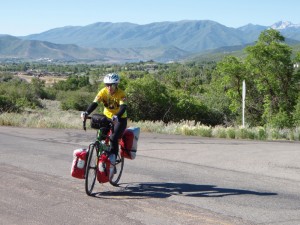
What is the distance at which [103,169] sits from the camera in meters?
8.33

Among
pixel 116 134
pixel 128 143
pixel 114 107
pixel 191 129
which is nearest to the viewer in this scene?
pixel 116 134

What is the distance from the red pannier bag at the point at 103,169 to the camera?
830 cm

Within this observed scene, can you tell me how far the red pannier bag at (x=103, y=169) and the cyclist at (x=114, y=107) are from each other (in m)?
0.10

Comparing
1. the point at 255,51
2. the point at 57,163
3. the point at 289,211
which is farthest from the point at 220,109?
the point at 289,211

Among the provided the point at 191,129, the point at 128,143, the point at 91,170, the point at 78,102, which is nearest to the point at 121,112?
the point at 128,143

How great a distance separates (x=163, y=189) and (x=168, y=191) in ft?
0.58

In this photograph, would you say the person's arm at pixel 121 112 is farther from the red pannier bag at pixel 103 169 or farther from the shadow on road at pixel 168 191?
the shadow on road at pixel 168 191

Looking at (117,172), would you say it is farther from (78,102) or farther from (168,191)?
(78,102)

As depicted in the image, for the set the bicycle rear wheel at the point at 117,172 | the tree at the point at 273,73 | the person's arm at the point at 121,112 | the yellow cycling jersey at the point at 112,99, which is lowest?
the bicycle rear wheel at the point at 117,172

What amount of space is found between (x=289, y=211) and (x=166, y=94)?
3406cm

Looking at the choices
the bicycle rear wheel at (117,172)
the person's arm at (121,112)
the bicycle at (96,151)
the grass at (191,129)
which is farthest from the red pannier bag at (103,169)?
the grass at (191,129)

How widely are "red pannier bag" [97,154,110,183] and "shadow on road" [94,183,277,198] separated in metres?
0.25

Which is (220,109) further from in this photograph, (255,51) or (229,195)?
(229,195)

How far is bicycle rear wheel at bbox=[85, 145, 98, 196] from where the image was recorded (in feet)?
26.2
